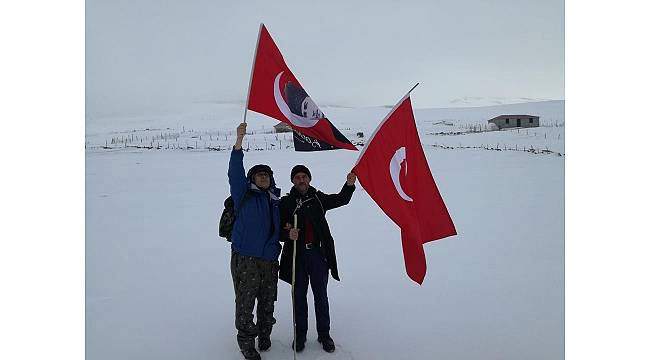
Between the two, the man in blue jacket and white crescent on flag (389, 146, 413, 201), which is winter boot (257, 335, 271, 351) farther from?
white crescent on flag (389, 146, 413, 201)

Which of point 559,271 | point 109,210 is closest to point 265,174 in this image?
point 559,271

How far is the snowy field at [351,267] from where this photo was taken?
3518mm

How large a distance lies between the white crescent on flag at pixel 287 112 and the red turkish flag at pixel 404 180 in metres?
0.45

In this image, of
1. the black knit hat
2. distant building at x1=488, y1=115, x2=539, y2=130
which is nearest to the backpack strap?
the black knit hat

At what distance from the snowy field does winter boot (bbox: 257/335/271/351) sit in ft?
0.16

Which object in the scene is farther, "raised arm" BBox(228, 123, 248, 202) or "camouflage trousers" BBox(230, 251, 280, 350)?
"camouflage trousers" BBox(230, 251, 280, 350)

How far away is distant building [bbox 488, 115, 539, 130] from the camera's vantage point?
1277 centimetres

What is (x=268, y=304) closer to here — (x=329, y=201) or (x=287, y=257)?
(x=287, y=257)

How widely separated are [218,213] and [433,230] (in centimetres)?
480

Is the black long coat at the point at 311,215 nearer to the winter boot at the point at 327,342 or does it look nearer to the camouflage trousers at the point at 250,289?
the camouflage trousers at the point at 250,289

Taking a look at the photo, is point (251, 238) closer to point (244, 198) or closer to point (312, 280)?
point (244, 198)

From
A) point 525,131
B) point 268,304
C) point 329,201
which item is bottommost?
point 268,304

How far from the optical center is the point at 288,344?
134 inches

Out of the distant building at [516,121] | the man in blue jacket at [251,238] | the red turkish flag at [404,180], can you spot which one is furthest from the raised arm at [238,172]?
the distant building at [516,121]
